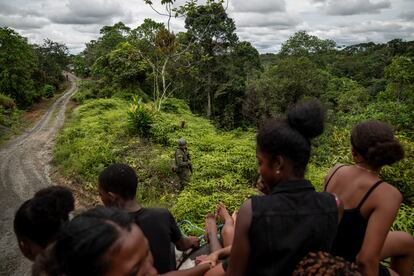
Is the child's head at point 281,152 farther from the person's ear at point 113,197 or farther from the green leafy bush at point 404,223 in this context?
the green leafy bush at point 404,223

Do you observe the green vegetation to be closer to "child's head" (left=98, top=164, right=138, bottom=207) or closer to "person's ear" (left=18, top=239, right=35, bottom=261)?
"child's head" (left=98, top=164, right=138, bottom=207)

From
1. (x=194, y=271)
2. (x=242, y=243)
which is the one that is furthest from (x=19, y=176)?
(x=242, y=243)

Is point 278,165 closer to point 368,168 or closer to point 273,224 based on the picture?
point 273,224

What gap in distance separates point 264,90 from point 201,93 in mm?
8129

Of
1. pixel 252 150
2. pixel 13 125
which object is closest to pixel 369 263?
pixel 252 150

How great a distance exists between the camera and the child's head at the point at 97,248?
116 centimetres

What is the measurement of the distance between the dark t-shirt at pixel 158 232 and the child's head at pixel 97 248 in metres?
1.02

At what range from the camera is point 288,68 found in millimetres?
22719

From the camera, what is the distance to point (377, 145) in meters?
2.08

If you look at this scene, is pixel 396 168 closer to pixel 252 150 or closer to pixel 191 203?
pixel 191 203

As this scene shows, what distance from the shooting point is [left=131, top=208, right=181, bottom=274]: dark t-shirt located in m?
2.32

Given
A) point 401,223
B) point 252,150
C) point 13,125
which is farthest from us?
point 13,125

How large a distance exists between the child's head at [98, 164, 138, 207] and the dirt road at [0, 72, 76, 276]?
13.2 ft

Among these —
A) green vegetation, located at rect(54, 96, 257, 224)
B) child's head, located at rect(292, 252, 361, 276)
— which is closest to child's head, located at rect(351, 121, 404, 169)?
child's head, located at rect(292, 252, 361, 276)
